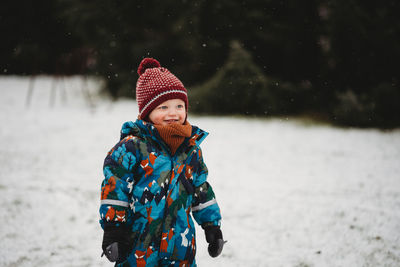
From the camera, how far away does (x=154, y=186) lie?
1.47 metres

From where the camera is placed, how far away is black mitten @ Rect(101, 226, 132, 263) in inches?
52.5

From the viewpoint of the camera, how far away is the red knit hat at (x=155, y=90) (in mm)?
1591

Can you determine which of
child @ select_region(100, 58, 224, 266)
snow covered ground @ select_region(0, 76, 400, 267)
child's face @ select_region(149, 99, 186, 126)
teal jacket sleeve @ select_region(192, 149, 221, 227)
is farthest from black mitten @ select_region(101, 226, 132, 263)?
snow covered ground @ select_region(0, 76, 400, 267)

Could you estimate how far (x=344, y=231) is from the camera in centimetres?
299

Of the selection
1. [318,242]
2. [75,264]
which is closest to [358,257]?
[318,242]

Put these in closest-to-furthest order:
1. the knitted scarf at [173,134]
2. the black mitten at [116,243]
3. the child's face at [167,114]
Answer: the black mitten at [116,243], the knitted scarf at [173,134], the child's face at [167,114]

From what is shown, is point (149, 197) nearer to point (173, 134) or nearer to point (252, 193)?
point (173, 134)

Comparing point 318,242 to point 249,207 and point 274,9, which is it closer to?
point 249,207

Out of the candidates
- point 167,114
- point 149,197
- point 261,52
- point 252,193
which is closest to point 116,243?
point 149,197

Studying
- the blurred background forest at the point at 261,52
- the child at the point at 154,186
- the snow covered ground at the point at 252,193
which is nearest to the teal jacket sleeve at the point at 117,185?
the child at the point at 154,186

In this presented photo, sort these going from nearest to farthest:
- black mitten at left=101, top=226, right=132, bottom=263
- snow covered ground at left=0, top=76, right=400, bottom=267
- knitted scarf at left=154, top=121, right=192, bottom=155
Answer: black mitten at left=101, top=226, right=132, bottom=263 → knitted scarf at left=154, top=121, right=192, bottom=155 → snow covered ground at left=0, top=76, right=400, bottom=267

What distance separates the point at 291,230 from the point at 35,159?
390 cm

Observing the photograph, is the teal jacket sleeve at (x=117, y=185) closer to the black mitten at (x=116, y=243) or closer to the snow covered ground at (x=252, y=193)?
the black mitten at (x=116, y=243)

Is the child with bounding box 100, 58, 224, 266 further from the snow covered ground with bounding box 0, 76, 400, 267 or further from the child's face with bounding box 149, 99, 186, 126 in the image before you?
the snow covered ground with bounding box 0, 76, 400, 267
